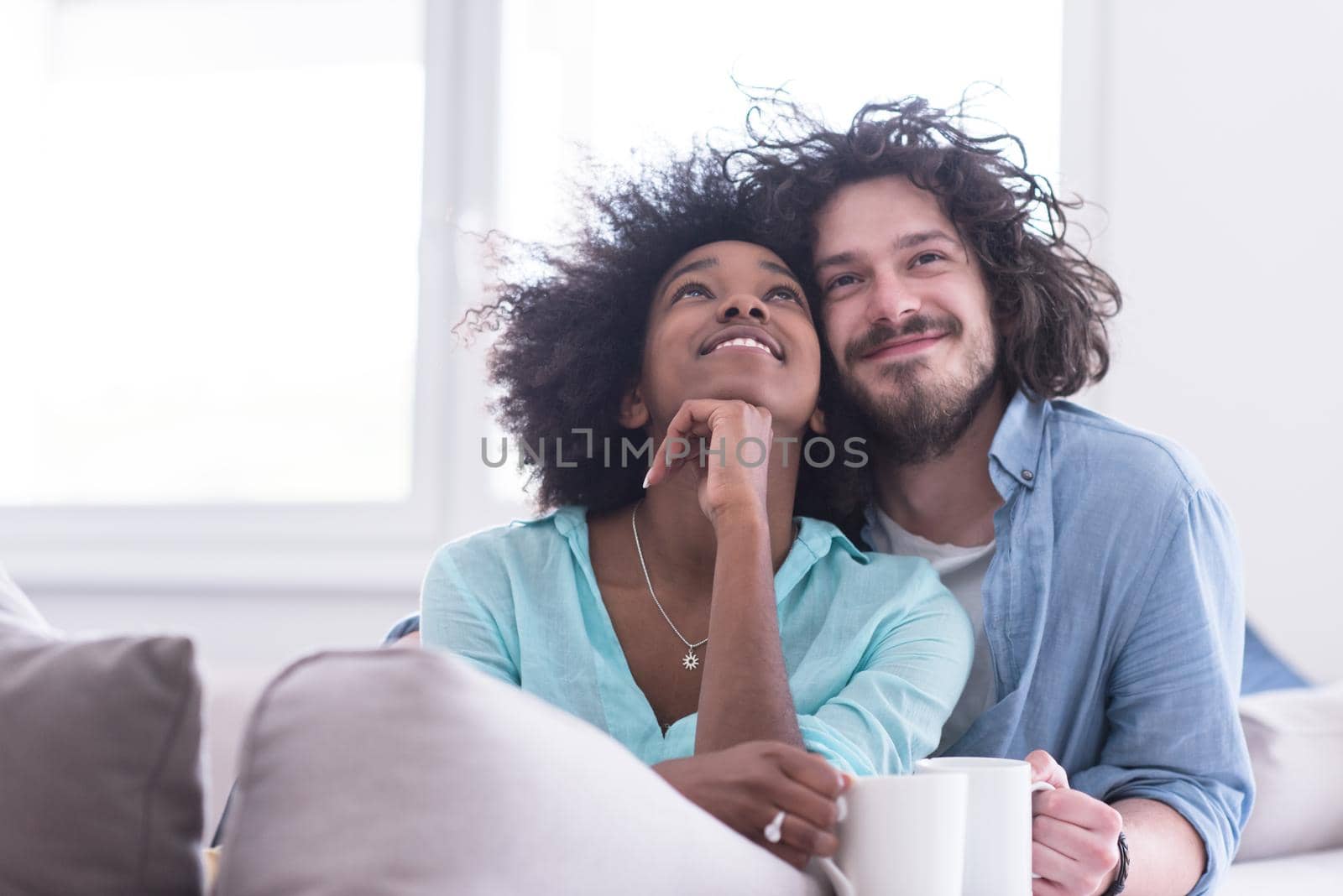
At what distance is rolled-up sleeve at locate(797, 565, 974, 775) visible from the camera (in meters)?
1.29

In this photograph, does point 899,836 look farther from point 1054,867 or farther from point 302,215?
point 302,215

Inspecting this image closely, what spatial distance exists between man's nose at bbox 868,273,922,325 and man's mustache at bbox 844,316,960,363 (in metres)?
0.01

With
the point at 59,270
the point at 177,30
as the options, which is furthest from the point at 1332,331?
the point at 59,270

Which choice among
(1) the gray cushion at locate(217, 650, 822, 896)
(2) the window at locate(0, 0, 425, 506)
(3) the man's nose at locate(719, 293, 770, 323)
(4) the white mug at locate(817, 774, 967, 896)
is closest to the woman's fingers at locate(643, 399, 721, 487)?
(3) the man's nose at locate(719, 293, 770, 323)

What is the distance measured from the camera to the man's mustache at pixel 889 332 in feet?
5.62

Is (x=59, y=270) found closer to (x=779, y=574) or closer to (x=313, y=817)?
(x=779, y=574)

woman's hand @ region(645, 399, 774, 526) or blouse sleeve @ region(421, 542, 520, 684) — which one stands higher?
woman's hand @ region(645, 399, 774, 526)

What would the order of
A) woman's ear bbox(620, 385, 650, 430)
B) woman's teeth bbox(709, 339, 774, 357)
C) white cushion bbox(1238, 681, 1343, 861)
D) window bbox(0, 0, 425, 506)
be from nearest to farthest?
1. woman's teeth bbox(709, 339, 774, 357)
2. white cushion bbox(1238, 681, 1343, 861)
3. woman's ear bbox(620, 385, 650, 430)
4. window bbox(0, 0, 425, 506)

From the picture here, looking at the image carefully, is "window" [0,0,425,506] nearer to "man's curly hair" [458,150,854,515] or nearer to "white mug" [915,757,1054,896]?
"man's curly hair" [458,150,854,515]

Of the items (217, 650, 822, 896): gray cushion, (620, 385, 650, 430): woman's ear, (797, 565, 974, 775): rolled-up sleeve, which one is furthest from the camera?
(620, 385, 650, 430): woman's ear

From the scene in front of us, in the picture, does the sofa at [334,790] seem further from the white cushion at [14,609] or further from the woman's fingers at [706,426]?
the woman's fingers at [706,426]

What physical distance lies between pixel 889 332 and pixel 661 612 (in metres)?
0.50

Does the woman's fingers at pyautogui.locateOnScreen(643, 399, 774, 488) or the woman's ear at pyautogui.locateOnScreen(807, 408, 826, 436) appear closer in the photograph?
the woman's fingers at pyautogui.locateOnScreen(643, 399, 774, 488)

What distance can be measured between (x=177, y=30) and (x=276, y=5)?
286mm
